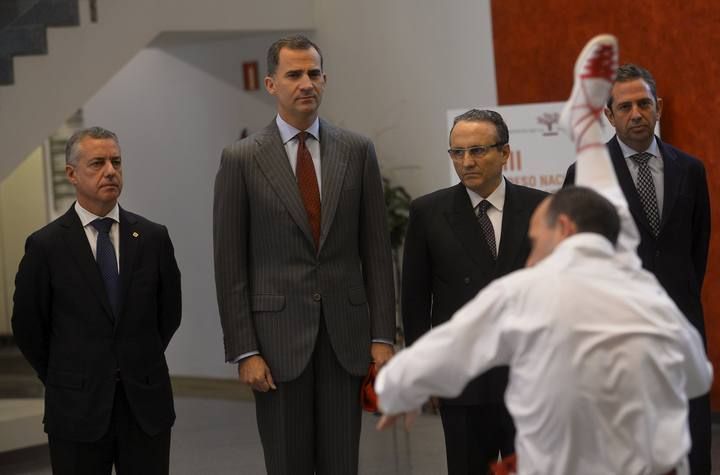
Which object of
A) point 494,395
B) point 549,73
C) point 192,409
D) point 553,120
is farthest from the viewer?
point 192,409

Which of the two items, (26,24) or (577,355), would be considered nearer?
(577,355)

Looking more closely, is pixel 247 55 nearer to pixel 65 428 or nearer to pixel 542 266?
pixel 65 428

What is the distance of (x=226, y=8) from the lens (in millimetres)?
9367

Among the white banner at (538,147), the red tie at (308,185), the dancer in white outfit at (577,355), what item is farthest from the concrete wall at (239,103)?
the dancer in white outfit at (577,355)

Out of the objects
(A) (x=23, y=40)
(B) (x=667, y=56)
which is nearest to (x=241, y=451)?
(A) (x=23, y=40)

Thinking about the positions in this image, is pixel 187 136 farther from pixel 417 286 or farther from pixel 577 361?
pixel 577 361

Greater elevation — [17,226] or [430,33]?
[430,33]

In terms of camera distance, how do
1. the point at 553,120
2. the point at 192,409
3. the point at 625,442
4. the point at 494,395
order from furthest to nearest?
1. the point at 192,409
2. the point at 553,120
3. the point at 494,395
4. the point at 625,442

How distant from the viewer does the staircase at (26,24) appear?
316 inches

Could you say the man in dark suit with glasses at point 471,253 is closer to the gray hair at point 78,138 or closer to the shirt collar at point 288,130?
the shirt collar at point 288,130

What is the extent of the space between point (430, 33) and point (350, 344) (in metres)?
5.10

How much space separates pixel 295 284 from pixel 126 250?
23.2 inches

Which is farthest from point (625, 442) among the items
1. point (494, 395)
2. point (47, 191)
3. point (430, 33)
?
point (47, 191)

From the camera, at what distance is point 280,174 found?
420 cm
